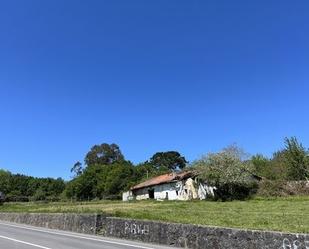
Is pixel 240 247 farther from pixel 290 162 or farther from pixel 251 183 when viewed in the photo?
pixel 290 162

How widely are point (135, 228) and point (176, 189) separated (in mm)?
43083

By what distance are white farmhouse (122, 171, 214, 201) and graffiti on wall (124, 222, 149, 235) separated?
1321 inches

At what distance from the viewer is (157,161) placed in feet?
480

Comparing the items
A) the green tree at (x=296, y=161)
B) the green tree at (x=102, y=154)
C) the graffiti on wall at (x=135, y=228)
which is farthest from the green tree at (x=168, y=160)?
the graffiti on wall at (x=135, y=228)

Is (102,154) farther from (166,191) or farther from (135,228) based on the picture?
(135,228)

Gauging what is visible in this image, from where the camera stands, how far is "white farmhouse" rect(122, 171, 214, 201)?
55.9 m

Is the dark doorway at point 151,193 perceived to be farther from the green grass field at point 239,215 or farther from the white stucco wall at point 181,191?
the green grass field at point 239,215

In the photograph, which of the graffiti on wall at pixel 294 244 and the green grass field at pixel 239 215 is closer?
the graffiti on wall at pixel 294 244

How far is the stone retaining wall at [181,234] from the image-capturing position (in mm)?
13047

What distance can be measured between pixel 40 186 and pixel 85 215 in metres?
116

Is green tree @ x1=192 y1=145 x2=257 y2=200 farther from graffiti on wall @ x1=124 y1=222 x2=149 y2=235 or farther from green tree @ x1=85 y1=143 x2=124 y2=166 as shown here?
green tree @ x1=85 y1=143 x2=124 y2=166

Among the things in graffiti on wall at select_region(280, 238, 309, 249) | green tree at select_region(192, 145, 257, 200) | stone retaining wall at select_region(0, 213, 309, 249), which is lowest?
graffiti on wall at select_region(280, 238, 309, 249)

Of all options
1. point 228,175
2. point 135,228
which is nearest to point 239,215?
point 135,228

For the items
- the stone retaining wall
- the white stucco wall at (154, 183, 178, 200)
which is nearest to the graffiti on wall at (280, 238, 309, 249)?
the stone retaining wall
